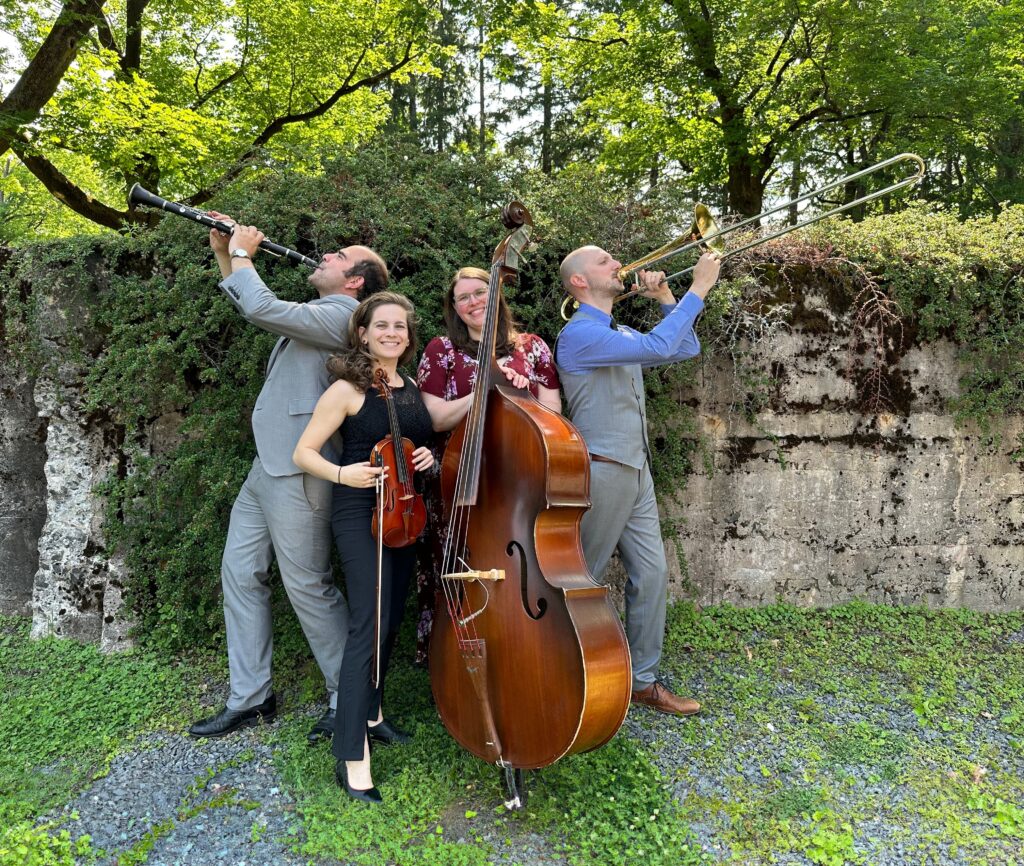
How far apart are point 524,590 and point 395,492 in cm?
63

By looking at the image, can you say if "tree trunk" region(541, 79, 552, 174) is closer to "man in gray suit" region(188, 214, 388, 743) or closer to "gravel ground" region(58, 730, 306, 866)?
"man in gray suit" region(188, 214, 388, 743)

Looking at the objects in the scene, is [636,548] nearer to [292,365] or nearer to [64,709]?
[292,365]

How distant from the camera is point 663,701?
3391mm

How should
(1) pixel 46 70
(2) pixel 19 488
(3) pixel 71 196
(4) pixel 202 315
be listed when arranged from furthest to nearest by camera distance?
(3) pixel 71 196 → (1) pixel 46 70 → (2) pixel 19 488 → (4) pixel 202 315

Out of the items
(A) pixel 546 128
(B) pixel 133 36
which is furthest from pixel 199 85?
(A) pixel 546 128

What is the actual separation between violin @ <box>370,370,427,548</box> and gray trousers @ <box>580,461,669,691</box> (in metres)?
0.81

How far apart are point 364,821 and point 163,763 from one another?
987 millimetres

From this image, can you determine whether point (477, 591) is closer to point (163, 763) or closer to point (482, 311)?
point (482, 311)

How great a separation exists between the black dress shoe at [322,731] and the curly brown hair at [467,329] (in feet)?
5.56

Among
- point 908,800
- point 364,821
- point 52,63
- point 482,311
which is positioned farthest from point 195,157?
point 908,800

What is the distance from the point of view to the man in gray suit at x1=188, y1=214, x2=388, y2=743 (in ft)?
9.72

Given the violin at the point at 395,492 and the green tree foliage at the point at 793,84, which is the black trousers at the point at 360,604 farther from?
the green tree foliage at the point at 793,84

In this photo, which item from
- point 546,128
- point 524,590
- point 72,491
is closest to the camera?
point 524,590

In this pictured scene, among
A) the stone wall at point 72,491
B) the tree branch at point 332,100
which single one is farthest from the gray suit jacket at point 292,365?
the tree branch at point 332,100
